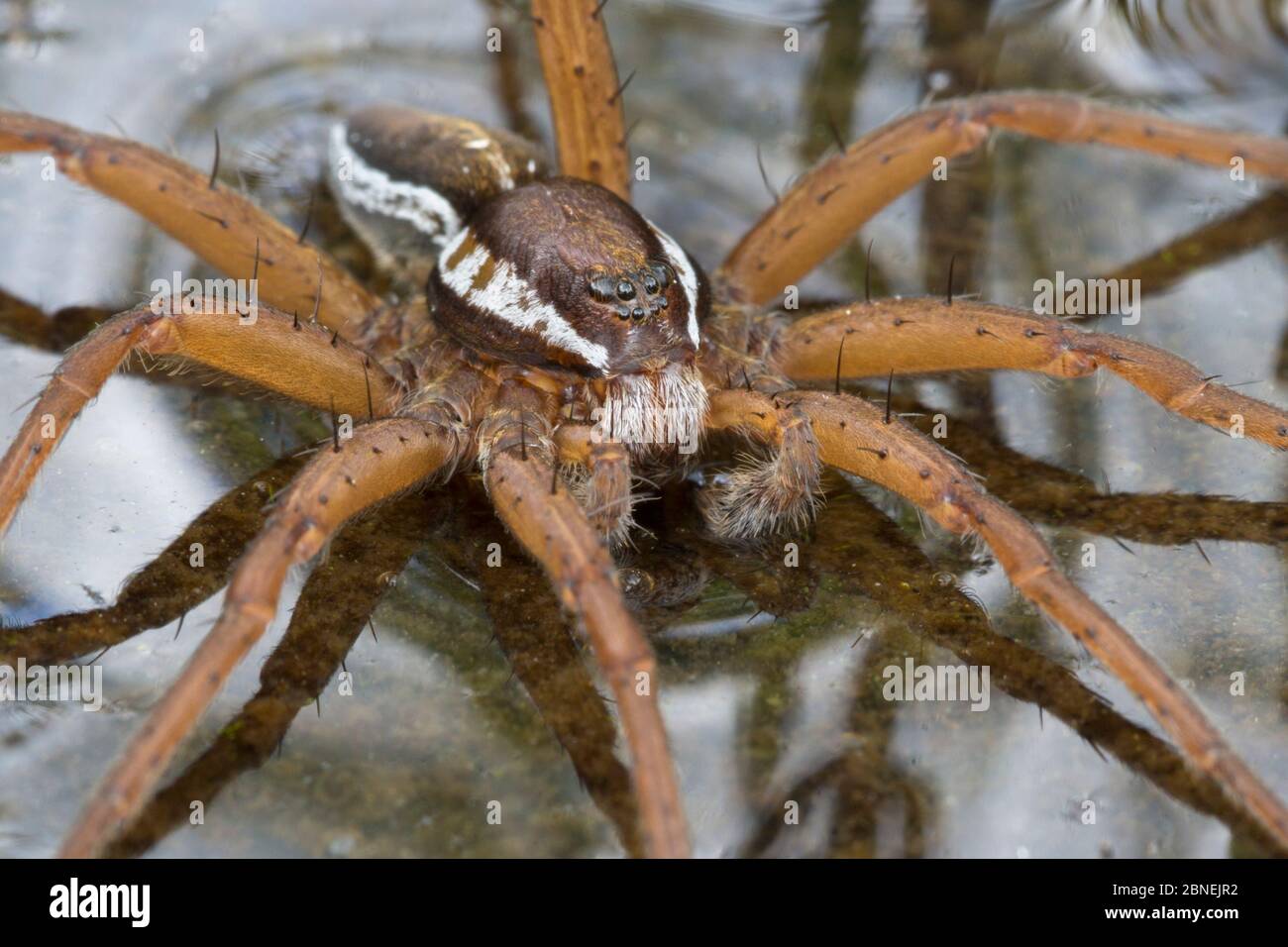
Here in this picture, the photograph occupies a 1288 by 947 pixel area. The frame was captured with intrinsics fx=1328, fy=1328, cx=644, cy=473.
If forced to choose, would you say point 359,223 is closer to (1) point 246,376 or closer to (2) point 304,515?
(1) point 246,376

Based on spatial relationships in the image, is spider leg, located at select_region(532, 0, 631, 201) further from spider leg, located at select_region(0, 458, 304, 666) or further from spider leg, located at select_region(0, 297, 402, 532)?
spider leg, located at select_region(0, 458, 304, 666)

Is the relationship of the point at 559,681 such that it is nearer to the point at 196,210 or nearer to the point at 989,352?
the point at 989,352

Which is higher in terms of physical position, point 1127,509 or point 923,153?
point 923,153

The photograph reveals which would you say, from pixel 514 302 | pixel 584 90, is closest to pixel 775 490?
pixel 514 302

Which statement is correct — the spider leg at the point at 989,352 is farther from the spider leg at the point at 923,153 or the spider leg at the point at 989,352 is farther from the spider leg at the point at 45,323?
the spider leg at the point at 45,323

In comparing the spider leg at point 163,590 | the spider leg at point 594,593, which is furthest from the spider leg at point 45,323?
the spider leg at point 594,593

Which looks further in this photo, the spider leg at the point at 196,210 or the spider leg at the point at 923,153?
the spider leg at the point at 923,153
